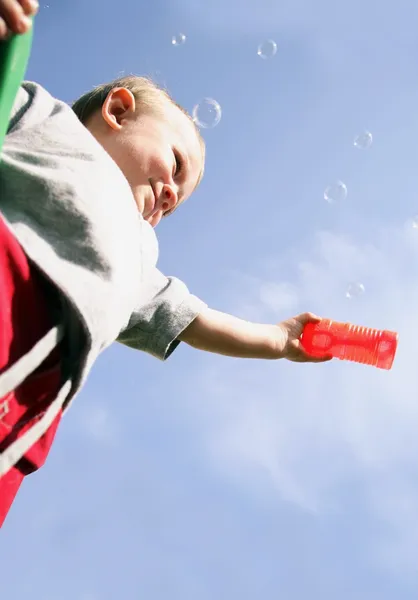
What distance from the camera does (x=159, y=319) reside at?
2.11 m

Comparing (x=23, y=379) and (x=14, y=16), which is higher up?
(x=14, y=16)

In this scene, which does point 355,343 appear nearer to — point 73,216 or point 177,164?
point 177,164

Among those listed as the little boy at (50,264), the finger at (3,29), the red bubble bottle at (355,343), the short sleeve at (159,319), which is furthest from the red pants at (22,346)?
the red bubble bottle at (355,343)

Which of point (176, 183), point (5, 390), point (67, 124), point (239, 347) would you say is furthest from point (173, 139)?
point (5, 390)

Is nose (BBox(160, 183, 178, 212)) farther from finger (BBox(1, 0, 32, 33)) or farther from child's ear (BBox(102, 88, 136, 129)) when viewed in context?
finger (BBox(1, 0, 32, 33))

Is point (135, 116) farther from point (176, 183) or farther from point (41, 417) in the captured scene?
point (41, 417)

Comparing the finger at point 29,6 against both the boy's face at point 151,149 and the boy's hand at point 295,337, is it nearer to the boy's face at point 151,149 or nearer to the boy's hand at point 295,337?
the boy's face at point 151,149

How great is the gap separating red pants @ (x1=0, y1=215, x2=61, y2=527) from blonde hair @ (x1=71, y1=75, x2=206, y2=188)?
1.14m

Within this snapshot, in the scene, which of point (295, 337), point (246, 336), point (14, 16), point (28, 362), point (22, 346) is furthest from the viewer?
point (295, 337)

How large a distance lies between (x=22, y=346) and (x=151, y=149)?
0.99m

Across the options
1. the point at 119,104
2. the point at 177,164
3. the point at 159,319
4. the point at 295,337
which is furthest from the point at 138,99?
the point at 295,337

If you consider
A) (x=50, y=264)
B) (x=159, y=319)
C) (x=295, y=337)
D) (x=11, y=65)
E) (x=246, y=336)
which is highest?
(x=11, y=65)

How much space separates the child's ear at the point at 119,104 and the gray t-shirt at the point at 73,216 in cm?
61

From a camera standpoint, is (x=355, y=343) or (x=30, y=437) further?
(x=355, y=343)
